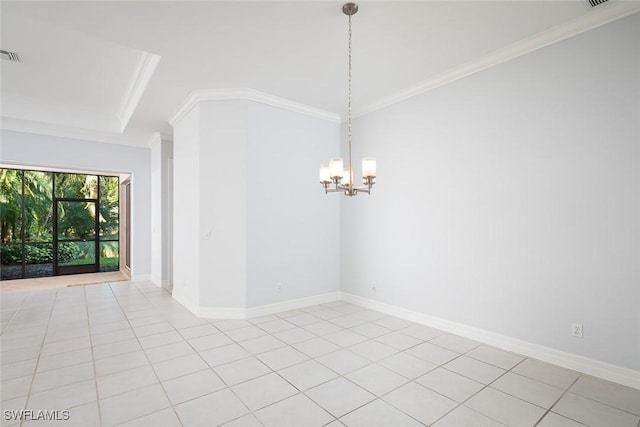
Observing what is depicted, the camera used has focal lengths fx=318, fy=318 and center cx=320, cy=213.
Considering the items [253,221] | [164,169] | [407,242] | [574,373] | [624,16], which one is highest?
[624,16]

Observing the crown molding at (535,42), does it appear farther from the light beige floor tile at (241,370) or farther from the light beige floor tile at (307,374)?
the light beige floor tile at (241,370)

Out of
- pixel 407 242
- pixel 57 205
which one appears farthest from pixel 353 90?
pixel 57 205

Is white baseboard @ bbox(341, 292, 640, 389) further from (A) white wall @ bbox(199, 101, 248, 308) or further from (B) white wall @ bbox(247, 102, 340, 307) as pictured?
(A) white wall @ bbox(199, 101, 248, 308)

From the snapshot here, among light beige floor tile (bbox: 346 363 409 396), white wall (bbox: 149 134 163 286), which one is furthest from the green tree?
light beige floor tile (bbox: 346 363 409 396)

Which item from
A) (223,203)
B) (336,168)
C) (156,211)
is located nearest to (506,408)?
(336,168)

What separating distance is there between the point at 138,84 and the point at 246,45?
6.87 feet

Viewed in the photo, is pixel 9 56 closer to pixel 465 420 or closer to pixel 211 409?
pixel 211 409

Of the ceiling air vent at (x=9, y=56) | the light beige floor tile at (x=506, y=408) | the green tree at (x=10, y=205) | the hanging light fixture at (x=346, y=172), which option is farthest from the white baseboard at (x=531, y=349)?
the green tree at (x=10, y=205)

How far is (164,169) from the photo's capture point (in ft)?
20.5

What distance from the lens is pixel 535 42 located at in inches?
118

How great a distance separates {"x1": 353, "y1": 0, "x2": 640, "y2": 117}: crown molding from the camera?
8.38ft

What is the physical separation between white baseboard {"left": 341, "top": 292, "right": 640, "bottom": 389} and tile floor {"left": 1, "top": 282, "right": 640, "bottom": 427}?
0.08 meters

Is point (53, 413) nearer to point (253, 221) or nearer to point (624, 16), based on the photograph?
point (253, 221)

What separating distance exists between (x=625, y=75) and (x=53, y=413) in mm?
4960
